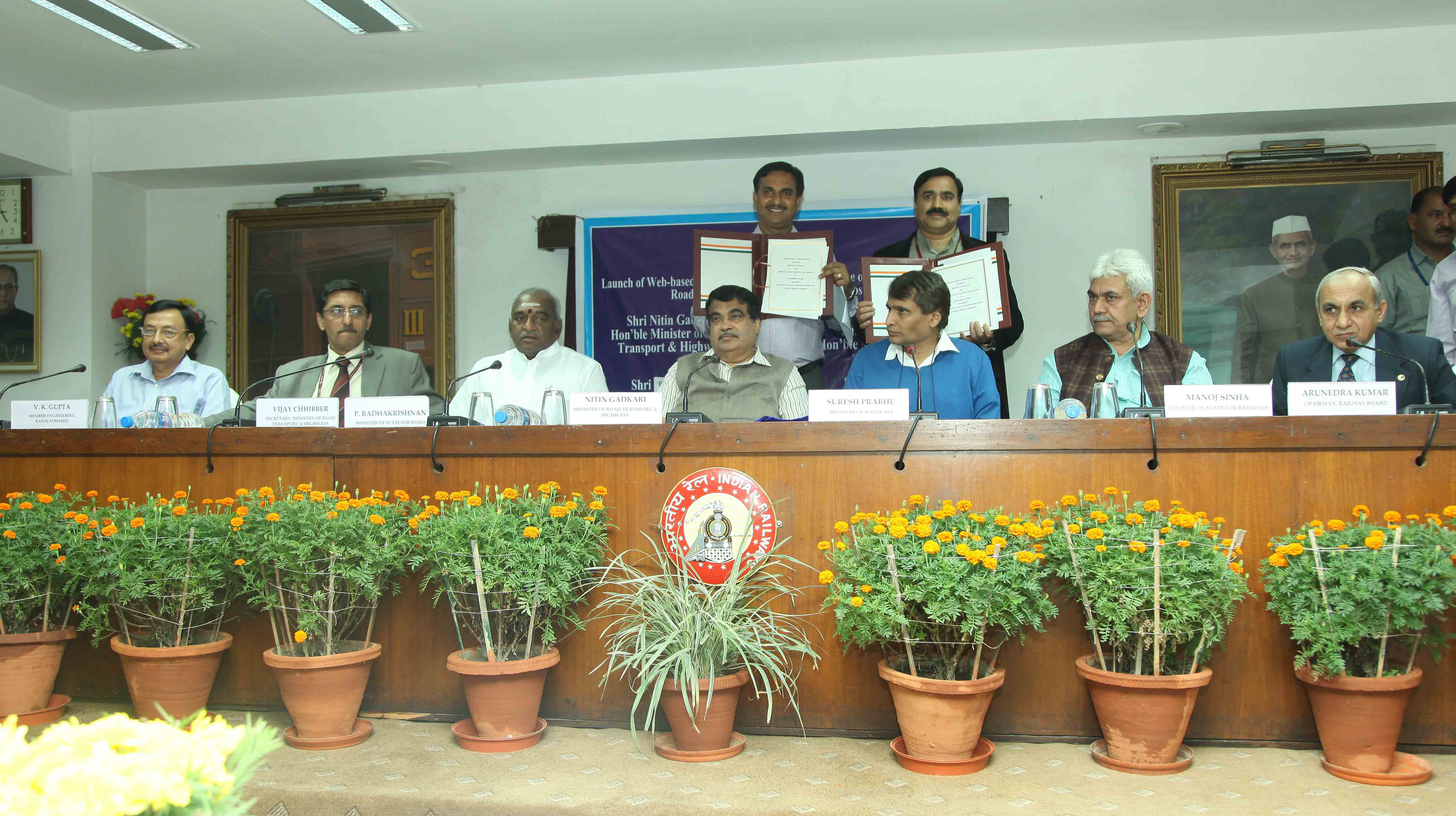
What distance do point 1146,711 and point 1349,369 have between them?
1544mm

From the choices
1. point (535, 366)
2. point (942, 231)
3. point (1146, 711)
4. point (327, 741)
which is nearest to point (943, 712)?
point (1146, 711)

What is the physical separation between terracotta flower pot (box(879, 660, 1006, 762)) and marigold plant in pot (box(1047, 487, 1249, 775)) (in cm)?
21

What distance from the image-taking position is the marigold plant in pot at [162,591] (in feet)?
6.47

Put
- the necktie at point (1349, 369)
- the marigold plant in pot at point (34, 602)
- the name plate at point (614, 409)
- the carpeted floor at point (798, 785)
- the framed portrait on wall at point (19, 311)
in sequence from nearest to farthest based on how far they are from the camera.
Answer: the carpeted floor at point (798, 785) < the marigold plant in pot at point (34, 602) < the name plate at point (614, 409) < the necktie at point (1349, 369) < the framed portrait on wall at point (19, 311)

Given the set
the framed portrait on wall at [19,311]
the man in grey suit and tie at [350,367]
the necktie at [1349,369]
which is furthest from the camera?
the framed portrait on wall at [19,311]

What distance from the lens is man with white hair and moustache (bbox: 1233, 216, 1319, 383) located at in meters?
4.28

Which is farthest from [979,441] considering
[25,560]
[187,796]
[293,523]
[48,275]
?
[48,275]

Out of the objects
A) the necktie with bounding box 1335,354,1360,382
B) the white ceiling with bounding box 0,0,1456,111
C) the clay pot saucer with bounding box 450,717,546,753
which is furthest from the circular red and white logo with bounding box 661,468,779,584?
the white ceiling with bounding box 0,0,1456,111

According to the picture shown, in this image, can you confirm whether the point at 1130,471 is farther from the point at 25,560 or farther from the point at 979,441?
the point at 25,560

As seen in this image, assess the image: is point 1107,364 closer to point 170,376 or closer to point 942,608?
point 942,608

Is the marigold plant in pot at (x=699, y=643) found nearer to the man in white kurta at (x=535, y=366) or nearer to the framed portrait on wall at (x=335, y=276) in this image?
the man in white kurta at (x=535, y=366)

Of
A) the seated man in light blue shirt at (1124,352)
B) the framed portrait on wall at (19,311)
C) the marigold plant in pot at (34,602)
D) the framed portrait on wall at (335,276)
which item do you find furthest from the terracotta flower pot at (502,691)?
the framed portrait on wall at (19,311)

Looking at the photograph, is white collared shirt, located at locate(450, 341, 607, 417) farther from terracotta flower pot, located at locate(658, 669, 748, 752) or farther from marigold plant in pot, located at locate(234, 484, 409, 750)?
terracotta flower pot, located at locate(658, 669, 748, 752)

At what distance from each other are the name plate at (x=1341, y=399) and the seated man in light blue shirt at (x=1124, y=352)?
83 centimetres
